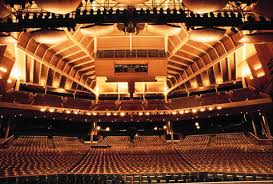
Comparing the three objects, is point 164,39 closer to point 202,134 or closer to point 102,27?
point 202,134

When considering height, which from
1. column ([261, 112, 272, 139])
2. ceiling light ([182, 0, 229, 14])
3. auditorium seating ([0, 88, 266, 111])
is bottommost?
column ([261, 112, 272, 139])

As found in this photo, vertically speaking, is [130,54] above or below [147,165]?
above

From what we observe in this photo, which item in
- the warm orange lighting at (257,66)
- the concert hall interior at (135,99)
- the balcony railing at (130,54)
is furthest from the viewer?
the balcony railing at (130,54)

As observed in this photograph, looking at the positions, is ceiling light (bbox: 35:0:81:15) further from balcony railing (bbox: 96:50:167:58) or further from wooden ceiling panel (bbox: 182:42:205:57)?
wooden ceiling panel (bbox: 182:42:205:57)

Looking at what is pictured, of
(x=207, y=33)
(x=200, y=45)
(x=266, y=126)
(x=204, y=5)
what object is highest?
(x=200, y=45)

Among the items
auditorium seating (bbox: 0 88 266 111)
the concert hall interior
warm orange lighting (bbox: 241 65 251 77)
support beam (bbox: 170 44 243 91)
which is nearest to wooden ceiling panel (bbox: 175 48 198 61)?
the concert hall interior

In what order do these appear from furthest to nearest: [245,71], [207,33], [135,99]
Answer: [135,99] < [245,71] < [207,33]

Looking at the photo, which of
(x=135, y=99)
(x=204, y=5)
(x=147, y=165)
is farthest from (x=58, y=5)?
(x=135, y=99)

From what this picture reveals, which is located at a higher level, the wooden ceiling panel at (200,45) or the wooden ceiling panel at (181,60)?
the wooden ceiling panel at (200,45)

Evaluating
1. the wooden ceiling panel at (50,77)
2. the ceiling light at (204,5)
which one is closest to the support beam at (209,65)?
the wooden ceiling panel at (50,77)

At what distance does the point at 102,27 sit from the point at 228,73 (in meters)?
11.1

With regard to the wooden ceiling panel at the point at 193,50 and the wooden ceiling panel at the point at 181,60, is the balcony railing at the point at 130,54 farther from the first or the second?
the wooden ceiling panel at the point at 181,60

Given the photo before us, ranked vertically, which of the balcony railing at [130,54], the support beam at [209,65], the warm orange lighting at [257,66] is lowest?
the warm orange lighting at [257,66]

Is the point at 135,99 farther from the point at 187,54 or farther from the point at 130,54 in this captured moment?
the point at 130,54
